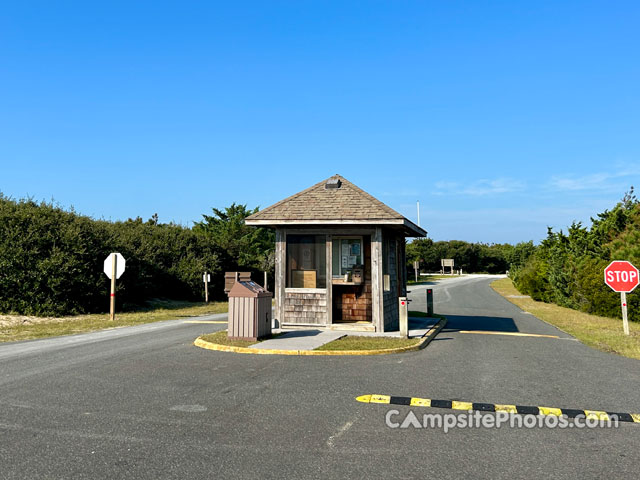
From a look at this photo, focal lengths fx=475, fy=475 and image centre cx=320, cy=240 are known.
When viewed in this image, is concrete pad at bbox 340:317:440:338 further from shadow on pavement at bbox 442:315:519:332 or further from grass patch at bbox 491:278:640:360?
grass patch at bbox 491:278:640:360

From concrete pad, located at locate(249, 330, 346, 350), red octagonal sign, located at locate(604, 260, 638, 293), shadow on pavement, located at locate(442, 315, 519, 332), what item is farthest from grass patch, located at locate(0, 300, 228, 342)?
red octagonal sign, located at locate(604, 260, 638, 293)

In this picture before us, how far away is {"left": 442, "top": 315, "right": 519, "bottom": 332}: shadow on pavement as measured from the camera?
16.4 metres

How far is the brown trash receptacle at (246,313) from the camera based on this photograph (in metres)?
12.2

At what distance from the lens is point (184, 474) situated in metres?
4.35

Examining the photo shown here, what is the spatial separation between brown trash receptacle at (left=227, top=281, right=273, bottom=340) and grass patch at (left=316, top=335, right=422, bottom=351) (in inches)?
75.1

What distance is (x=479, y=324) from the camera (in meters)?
18.0

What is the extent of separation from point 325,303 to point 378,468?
1014 centimetres

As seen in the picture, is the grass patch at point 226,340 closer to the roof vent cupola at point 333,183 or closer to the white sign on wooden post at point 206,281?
the roof vent cupola at point 333,183

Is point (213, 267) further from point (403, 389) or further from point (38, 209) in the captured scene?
point (403, 389)

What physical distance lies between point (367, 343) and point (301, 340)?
1.72 meters

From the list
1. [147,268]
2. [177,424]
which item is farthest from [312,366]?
[147,268]

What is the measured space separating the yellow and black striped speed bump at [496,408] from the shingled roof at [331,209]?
7386 mm

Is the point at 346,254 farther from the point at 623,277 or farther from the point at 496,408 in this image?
the point at 623,277

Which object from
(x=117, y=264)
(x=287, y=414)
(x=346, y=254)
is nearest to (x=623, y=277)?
(x=346, y=254)
